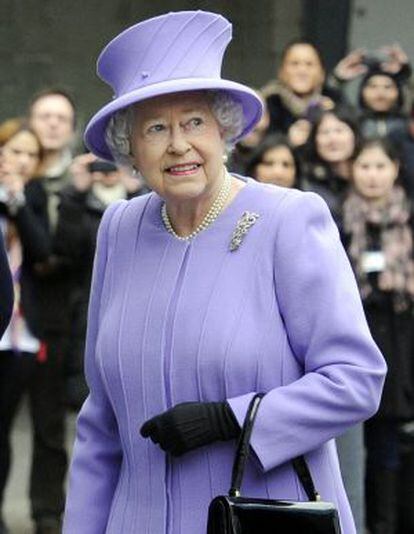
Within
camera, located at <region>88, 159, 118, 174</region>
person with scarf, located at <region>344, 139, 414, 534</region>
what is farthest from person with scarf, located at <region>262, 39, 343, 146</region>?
person with scarf, located at <region>344, 139, 414, 534</region>

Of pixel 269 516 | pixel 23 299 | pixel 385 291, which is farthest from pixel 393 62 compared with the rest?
pixel 269 516

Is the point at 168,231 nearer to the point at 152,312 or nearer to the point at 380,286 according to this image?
the point at 152,312

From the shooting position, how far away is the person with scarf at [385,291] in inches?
277

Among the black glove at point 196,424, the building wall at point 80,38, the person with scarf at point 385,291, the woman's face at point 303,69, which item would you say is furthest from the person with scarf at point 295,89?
the black glove at point 196,424

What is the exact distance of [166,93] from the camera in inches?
134

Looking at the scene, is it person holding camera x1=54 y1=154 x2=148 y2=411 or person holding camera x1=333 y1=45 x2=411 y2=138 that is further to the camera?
person holding camera x1=333 y1=45 x2=411 y2=138

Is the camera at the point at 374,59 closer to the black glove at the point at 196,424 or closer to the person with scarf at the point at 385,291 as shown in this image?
the person with scarf at the point at 385,291

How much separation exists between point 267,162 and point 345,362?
13.1 ft

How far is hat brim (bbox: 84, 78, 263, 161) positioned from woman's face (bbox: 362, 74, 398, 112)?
5.33 meters

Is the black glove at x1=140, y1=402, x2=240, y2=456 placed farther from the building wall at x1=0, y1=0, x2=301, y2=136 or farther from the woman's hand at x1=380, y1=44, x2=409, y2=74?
the building wall at x1=0, y1=0, x2=301, y2=136

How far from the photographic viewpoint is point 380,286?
704 centimetres

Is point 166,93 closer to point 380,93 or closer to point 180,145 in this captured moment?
point 180,145

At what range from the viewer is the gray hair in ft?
11.5

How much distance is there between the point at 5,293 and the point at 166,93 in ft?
1.96
